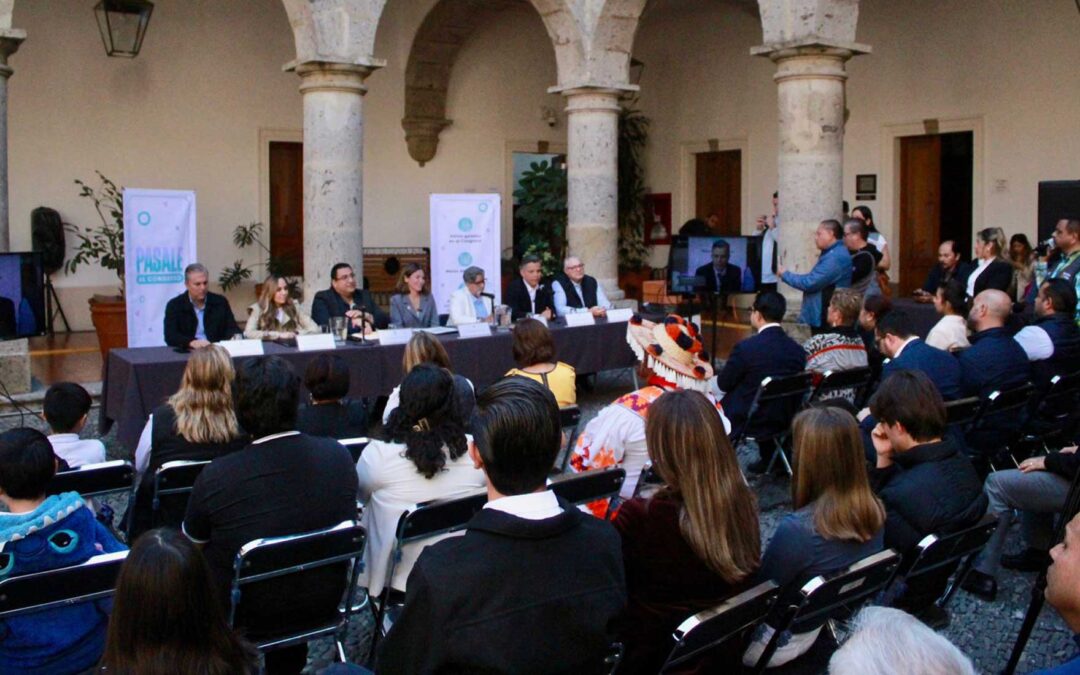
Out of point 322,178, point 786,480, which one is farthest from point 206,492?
point 322,178

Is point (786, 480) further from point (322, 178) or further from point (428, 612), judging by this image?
point (322, 178)

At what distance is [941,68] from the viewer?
12.6 meters

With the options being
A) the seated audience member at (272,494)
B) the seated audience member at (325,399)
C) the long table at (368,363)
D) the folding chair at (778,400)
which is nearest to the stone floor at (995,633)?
the seated audience member at (272,494)

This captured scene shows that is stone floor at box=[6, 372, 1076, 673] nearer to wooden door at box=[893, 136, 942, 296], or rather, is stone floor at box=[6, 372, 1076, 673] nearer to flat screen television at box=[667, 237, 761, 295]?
flat screen television at box=[667, 237, 761, 295]

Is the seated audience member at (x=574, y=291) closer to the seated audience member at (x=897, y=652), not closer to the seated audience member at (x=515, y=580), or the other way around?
the seated audience member at (x=515, y=580)

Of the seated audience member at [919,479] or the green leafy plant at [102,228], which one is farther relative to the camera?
the green leafy plant at [102,228]

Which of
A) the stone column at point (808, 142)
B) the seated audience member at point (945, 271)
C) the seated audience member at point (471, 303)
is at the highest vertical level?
the stone column at point (808, 142)

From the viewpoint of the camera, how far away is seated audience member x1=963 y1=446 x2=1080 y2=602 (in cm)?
438

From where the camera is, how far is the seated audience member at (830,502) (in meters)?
2.98

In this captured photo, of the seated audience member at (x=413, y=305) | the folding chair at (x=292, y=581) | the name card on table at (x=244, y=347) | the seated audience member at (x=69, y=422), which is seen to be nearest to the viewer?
the folding chair at (x=292, y=581)

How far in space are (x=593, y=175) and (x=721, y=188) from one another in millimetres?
4817

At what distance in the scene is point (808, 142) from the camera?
29.8 feet

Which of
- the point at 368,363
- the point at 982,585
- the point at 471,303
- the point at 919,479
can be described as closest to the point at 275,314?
the point at 368,363

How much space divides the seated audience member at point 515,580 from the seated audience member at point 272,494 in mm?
1014
